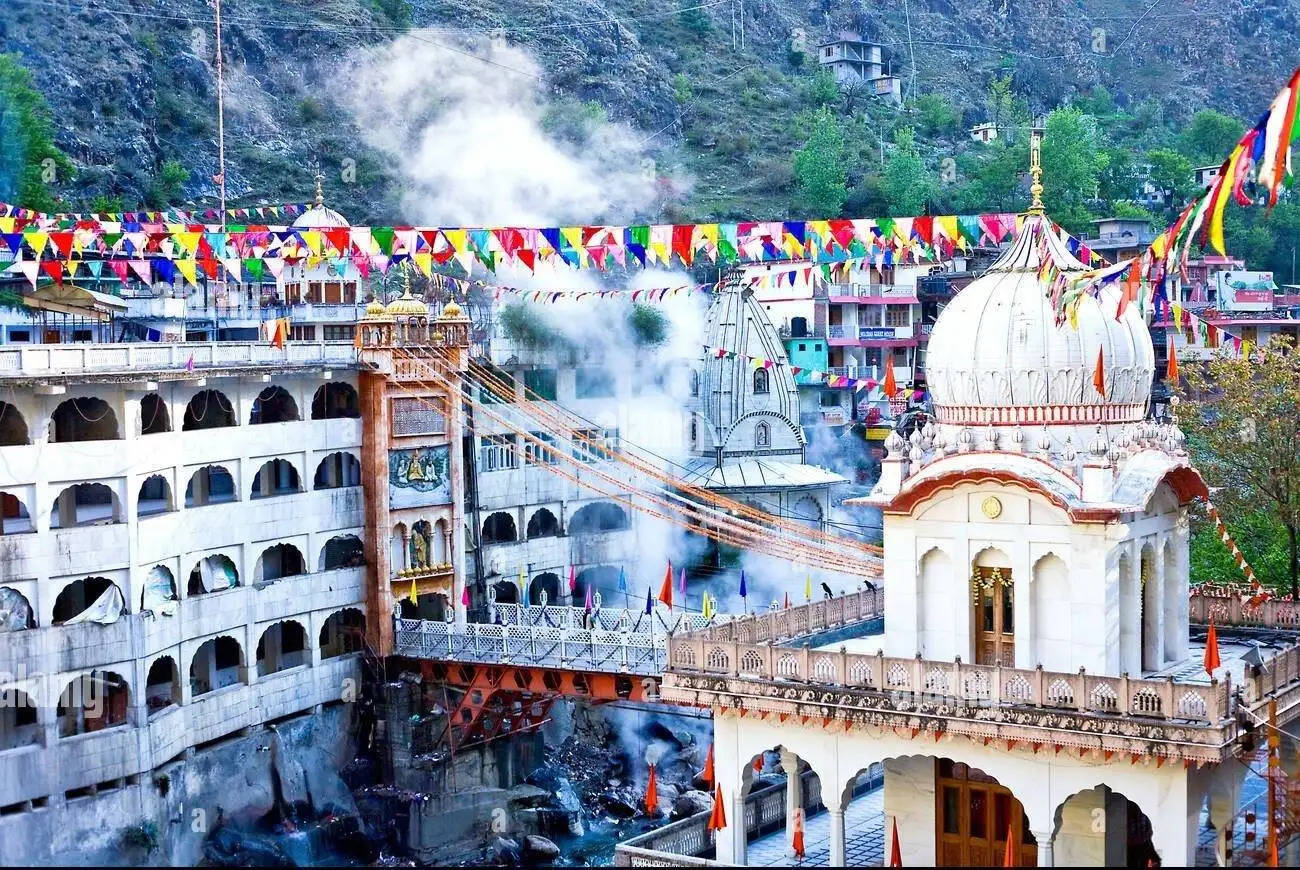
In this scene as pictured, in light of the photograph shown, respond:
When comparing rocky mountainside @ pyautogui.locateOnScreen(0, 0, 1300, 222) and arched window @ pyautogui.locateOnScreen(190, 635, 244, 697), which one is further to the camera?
rocky mountainside @ pyautogui.locateOnScreen(0, 0, 1300, 222)

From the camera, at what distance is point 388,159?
9862 cm

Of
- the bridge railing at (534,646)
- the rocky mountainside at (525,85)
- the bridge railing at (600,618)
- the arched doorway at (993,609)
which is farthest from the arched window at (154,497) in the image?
the rocky mountainside at (525,85)

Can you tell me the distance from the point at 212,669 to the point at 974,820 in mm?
24565

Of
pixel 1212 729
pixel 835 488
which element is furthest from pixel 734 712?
pixel 835 488

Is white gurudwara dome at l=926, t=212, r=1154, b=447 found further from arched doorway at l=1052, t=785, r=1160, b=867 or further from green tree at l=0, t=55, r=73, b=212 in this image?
green tree at l=0, t=55, r=73, b=212

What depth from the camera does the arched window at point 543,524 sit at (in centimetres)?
6109

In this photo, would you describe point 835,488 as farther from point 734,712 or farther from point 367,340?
point 734,712

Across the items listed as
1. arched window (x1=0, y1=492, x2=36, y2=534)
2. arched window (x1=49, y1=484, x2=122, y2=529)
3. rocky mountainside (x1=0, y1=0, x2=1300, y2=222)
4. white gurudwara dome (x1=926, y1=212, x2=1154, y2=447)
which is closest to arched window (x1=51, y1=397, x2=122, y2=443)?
arched window (x1=49, y1=484, x2=122, y2=529)

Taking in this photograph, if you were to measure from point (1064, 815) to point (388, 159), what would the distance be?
74.7 m

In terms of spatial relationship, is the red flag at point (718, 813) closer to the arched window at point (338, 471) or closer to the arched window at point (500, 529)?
the arched window at point (338, 471)

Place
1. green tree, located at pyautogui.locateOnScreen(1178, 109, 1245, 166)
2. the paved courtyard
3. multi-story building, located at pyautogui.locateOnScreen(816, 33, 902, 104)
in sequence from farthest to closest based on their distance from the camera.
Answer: multi-story building, located at pyautogui.locateOnScreen(816, 33, 902, 104), green tree, located at pyautogui.locateOnScreen(1178, 109, 1245, 166), the paved courtyard

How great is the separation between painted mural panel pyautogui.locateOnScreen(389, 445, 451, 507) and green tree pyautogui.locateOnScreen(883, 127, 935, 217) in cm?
5040

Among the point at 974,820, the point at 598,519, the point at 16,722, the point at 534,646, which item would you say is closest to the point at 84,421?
the point at 16,722

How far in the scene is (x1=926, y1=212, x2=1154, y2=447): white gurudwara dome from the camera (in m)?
30.4
